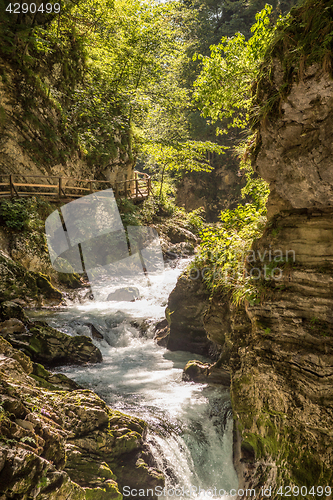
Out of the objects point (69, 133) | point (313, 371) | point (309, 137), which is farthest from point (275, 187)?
point (69, 133)

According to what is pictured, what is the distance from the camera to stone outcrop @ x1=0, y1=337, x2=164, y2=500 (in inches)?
105

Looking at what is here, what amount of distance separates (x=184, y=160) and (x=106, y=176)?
4.65 m

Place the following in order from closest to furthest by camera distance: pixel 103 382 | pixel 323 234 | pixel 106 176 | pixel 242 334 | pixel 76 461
Answer: pixel 323 234
pixel 76 461
pixel 242 334
pixel 103 382
pixel 106 176

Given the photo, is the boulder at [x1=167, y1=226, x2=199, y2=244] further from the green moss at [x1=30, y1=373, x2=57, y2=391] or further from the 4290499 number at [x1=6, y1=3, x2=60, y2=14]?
the green moss at [x1=30, y1=373, x2=57, y2=391]

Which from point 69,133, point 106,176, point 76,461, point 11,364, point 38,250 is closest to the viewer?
point 76,461

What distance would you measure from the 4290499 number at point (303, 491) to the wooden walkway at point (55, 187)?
11762 mm

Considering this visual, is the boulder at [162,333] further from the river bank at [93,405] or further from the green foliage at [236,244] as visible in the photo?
the green foliage at [236,244]

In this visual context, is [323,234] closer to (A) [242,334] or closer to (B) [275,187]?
(B) [275,187]

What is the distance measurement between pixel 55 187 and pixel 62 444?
11.5m

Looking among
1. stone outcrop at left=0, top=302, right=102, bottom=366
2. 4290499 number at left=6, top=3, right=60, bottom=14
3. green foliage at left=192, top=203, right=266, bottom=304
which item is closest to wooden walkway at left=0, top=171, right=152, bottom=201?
stone outcrop at left=0, top=302, right=102, bottom=366

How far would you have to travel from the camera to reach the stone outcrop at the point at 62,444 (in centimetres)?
267

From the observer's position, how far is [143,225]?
1734 centimetres

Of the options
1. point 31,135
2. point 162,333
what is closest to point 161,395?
point 162,333

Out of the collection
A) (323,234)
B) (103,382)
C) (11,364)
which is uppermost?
(323,234)
